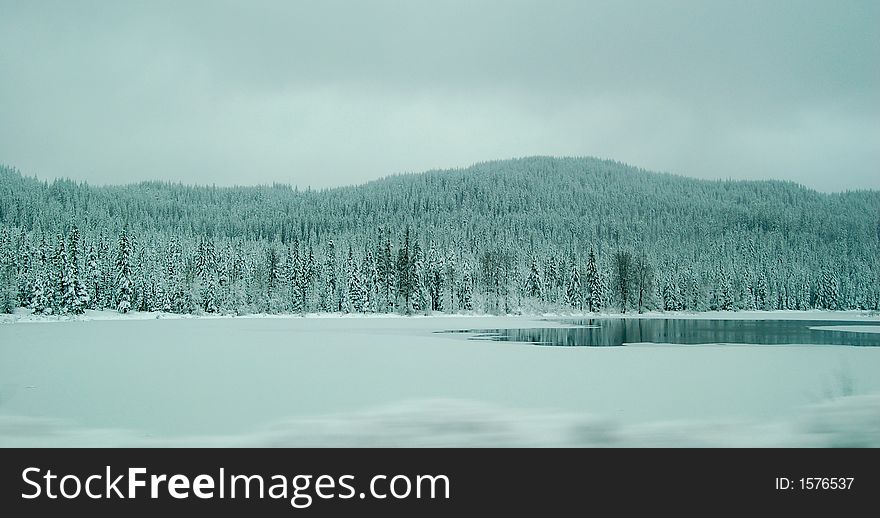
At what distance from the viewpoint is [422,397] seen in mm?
14047

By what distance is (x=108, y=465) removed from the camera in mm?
8406

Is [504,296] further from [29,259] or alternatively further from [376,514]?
[376,514]

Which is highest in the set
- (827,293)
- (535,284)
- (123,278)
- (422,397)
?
(123,278)

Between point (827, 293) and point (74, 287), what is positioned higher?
point (74, 287)

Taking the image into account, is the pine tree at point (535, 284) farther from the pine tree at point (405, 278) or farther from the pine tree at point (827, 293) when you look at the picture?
the pine tree at point (827, 293)

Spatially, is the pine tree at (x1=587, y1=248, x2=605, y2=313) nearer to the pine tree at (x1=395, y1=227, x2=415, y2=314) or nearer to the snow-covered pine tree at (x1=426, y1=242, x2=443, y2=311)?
the snow-covered pine tree at (x1=426, y1=242, x2=443, y2=311)

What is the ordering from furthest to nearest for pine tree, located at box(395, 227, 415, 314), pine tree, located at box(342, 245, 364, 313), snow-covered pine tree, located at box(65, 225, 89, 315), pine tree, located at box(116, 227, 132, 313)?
pine tree, located at box(342, 245, 364, 313)
pine tree, located at box(395, 227, 415, 314)
pine tree, located at box(116, 227, 132, 313)
snow-covered pine tree, located at box(65, 225, 89, 315)

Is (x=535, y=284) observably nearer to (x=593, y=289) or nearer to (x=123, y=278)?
(x=593, y=289)

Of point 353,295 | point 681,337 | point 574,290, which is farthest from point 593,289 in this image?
point 681,337

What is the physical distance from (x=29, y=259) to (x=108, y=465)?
308ft

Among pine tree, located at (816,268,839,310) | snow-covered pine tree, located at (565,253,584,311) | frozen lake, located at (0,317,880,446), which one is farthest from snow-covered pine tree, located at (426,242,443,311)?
frozen lake, located at (0,317,880,446)

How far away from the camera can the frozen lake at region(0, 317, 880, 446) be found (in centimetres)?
1054

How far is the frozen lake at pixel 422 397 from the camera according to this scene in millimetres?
10539

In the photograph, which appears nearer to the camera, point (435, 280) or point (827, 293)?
point (435, 280)
